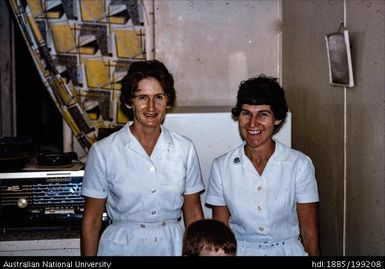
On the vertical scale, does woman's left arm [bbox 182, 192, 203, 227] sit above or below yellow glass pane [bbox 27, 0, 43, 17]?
below

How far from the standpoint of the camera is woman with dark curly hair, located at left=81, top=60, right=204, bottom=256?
6.23 ft

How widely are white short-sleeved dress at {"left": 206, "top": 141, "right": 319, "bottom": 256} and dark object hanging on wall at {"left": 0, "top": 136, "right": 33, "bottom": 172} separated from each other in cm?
99

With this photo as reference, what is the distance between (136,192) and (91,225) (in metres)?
0.21

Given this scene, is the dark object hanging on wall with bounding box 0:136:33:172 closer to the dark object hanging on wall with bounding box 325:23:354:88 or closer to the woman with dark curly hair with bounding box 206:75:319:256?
the woman with dark curly hair with bounding box 206:75:319:256

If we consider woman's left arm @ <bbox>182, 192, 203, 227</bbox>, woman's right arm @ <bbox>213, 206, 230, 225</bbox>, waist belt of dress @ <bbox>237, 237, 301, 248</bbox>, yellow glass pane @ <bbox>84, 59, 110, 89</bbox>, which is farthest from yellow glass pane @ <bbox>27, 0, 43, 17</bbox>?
waist belt of dress @ <bbox>237, 237, 301, 248</bbox>

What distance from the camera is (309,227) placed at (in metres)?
1.92

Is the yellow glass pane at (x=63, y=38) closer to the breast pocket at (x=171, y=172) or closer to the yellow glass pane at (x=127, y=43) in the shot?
the yellow glass pane at (x=127, y=43)

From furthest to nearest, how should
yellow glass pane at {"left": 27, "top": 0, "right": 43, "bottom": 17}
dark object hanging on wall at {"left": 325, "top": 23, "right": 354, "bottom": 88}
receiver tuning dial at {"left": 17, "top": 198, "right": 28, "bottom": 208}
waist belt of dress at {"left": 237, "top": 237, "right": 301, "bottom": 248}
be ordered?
yellow glass pane at {"left": 27, "top": 0, "right": 43, "bottom": 17}, receiver tuning dial at {"left": 17, "top": 198, "right": 28, "bottom": 208}, dark object hanging on wall at {"left": 325, "top": 23, "right": 354, "bottom": 88}, waist belt of dress at {"left": 237, "top": 237, "right": 301, "bottom": 248}

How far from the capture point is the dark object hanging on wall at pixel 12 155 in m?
2.35

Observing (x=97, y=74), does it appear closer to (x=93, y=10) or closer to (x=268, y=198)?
(x=93, y=10)

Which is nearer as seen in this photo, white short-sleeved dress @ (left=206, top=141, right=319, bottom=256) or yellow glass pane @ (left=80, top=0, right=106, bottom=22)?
white short-sleeved dress @ (left=206, top=141, right=319, bottom=256)

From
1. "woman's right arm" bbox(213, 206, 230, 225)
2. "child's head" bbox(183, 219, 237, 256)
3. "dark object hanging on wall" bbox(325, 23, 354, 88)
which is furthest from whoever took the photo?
"dark object hanging on wall" bbox(325, 23, 354, 88)
